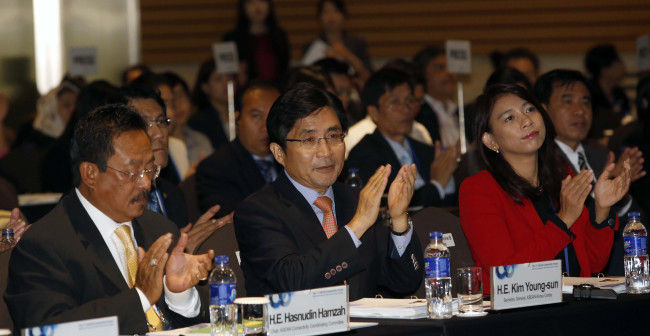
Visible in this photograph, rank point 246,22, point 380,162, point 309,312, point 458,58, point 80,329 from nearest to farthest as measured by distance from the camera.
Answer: point 80,329, point 309,312, point 380,162, point 458,58, point 246,22

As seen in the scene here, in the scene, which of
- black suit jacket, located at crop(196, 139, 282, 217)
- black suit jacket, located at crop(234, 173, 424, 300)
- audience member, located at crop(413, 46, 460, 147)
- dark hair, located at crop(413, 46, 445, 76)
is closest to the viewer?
black suit jacket, located at crop(234, 173, 424, 300)

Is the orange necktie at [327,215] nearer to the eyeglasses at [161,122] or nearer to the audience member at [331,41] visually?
the eyeglasses at [161,122]

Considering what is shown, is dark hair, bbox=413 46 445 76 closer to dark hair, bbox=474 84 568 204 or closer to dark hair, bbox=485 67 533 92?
dark hair, bbox=485 67 533 92

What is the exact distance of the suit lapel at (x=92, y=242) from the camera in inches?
115

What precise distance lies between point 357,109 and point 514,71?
6.35ft

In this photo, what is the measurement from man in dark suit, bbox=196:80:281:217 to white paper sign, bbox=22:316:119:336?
2.79m

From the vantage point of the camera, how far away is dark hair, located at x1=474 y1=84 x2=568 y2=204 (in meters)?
3.88

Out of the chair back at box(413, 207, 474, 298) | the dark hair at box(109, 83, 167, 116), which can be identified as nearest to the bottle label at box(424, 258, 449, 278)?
the chair back at box(413, 207, 474, 298)

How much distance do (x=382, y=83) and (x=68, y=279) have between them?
3.59 metres

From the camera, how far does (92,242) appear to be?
9.67ft

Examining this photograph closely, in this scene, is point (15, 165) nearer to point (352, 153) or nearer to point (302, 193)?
point (352, 153)

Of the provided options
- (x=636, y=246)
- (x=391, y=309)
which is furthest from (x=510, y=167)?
(x=391, y=309)

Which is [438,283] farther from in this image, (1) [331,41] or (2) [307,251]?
(1) [331,41]

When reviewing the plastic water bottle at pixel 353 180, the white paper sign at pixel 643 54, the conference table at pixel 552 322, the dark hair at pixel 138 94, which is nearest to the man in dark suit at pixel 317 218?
the conference table at pixel 552 322
